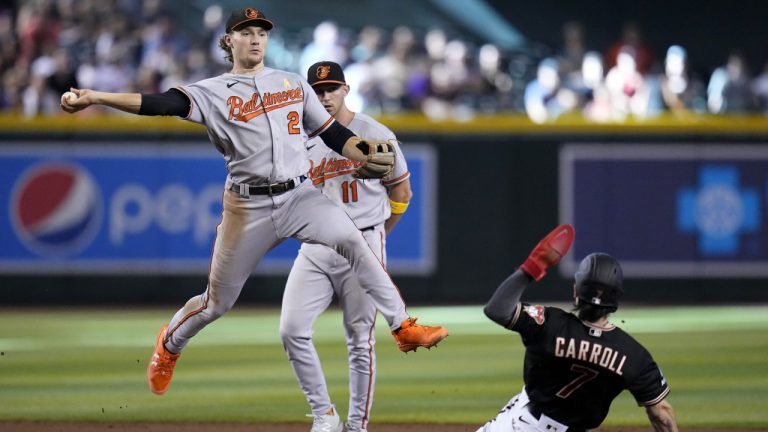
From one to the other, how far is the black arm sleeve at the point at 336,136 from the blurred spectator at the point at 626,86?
10177 millimetres

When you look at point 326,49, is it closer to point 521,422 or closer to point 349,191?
point 349,191

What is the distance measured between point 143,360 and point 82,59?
24.1 feet

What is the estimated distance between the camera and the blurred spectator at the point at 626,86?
15.7 meters

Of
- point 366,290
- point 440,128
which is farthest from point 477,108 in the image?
point 366,290

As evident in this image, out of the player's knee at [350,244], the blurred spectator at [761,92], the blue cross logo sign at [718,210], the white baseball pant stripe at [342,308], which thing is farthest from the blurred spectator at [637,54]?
the player's knee at [350,244]

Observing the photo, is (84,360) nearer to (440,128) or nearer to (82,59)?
(440,128)

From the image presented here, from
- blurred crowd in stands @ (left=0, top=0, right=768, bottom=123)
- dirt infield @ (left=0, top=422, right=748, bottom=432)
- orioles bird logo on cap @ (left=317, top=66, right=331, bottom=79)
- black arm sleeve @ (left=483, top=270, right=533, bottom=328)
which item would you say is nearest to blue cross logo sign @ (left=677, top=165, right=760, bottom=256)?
blurred crowd in stands @ (left=0, top=0, right=768, bottom=123)

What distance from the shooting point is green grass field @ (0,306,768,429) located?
7.98m

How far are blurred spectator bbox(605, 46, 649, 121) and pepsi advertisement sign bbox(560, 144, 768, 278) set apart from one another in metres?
1.52

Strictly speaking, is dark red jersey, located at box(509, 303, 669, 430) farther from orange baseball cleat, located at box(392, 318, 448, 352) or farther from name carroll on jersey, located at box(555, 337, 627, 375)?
orange baseball cleat, located at box(392, 318, 448, 352)

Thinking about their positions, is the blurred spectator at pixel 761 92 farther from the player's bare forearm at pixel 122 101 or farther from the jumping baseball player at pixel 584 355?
the player's bare forearm at pixel 122 101

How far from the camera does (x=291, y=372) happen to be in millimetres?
9727

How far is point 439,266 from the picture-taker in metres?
14.3

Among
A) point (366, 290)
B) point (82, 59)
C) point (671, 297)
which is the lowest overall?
→ point (671, 297)
